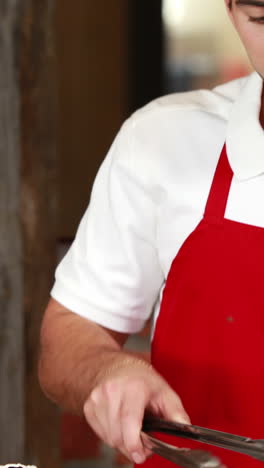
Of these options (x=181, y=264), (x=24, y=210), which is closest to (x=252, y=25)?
(x=181, y=264)


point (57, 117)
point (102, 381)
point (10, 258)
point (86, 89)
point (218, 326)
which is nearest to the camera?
point (102, 381)

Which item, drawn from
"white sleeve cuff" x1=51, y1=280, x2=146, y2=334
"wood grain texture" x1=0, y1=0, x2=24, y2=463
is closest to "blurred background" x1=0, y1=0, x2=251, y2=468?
"wood grain texture" x1=0, y1=0, x2=24, y2=463

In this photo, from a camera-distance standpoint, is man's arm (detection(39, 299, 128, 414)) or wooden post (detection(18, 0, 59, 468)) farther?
wooden post (detection(18, 0, 59, 468))

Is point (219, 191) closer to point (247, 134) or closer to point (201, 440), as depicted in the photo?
point (247, 134)

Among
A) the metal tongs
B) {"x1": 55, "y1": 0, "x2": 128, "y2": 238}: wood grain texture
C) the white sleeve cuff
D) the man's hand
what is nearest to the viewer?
the metal tongs

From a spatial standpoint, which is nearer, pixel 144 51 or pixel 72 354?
pixel 72 354

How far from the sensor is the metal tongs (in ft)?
2.43

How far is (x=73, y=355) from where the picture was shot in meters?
1.07

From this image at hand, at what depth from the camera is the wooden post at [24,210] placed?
64.1 inches

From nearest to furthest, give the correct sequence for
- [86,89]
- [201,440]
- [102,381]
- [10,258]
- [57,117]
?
[201,440] < [102,381] < [10,258] < [57,117] < [86,89]

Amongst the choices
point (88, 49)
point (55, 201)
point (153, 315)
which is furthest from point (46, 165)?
point (88, 49)

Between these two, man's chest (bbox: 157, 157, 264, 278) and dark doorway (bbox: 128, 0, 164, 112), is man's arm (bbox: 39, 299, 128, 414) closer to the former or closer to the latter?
man's chest (bbox: 157, 157, 264, 278)

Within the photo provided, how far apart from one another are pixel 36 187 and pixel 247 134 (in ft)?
2.40

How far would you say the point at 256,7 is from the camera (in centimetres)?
91
